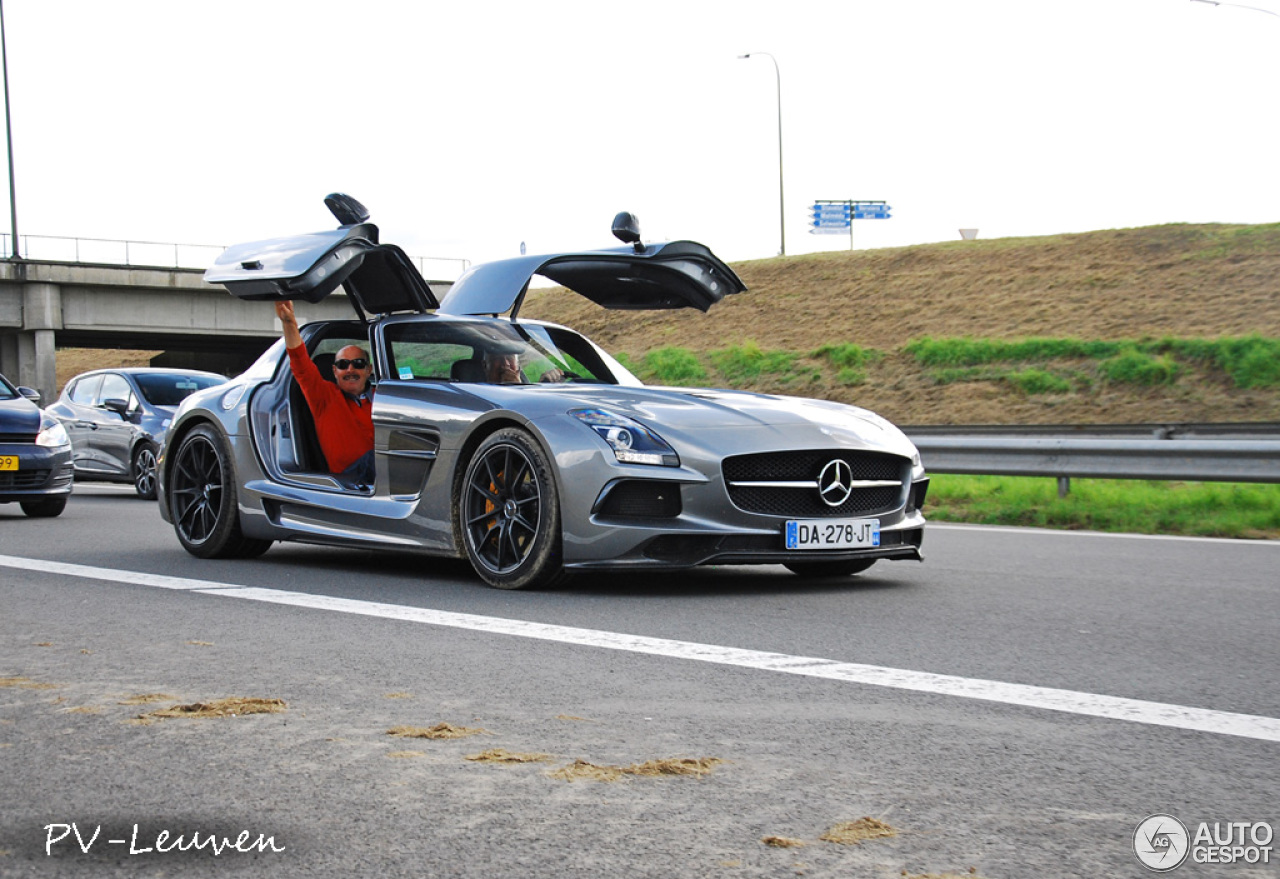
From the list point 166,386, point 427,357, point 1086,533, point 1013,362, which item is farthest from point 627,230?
point 1013,362

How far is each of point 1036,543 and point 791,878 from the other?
7.20 m

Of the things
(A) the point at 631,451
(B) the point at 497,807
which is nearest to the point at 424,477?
(A) the point at 631,451

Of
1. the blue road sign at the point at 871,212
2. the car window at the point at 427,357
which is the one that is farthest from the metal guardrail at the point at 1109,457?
the blue road sign at the point at 871,212

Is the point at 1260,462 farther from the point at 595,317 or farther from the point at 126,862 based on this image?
the point at 595,317

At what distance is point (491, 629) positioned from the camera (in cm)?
549

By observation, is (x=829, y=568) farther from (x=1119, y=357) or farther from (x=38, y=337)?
(x=38, y=337)

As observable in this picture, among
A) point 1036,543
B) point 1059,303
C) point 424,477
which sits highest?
point 1059,303

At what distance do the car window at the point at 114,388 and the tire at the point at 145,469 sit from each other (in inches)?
43.2

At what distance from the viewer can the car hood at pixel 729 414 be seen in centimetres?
659

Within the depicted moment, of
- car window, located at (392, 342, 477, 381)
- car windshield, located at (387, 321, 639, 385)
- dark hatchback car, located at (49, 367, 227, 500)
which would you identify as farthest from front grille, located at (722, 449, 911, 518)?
dark hatchback car, located at (49, 367, 227, 500)

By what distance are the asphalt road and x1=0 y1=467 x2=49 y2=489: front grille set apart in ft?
17.9

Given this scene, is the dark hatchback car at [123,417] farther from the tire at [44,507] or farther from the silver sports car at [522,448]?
the silver sports car at [522,448]

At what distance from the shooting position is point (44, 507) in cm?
1259

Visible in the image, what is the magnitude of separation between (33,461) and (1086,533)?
8.38m
